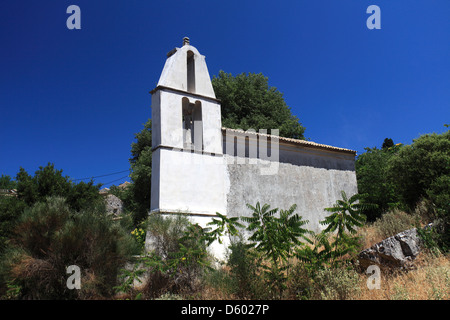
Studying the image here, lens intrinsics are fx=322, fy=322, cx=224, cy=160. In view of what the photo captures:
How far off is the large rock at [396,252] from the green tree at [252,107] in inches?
576

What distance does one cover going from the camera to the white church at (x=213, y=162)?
11.1 metres

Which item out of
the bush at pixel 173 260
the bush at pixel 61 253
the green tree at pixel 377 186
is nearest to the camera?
the bush at pixel 61 253

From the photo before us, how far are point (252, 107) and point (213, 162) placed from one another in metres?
12.9

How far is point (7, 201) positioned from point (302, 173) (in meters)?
14.0

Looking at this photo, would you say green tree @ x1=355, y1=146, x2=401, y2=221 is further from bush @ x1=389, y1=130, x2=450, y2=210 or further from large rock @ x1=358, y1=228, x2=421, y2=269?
large rock @ x1=358, y1=228, x2=421, y2=269

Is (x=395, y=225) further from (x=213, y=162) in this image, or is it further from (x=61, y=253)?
(x=61, y=253)

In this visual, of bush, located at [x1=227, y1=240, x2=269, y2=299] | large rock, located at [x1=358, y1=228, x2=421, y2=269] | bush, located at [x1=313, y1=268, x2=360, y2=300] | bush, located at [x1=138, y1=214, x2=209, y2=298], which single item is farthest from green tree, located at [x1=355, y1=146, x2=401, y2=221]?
bush, located at [x1=138, y1=214, x2=209, y2=298]

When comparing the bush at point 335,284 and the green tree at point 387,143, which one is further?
the green tree at point 387,143

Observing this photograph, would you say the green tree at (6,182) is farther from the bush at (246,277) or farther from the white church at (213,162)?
the bush at (246,277)

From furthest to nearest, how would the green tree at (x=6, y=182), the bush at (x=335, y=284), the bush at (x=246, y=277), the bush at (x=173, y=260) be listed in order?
the green tree at (x=6, y=182), the bush at (x=173, y=260), the bush at (x=246, y=277), the bush at (x=335, y=284)

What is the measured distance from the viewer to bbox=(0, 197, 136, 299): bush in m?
7.70

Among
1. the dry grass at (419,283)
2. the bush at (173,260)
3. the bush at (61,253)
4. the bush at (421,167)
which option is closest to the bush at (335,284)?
the dry grass at (419,283)

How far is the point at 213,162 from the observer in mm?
12078
